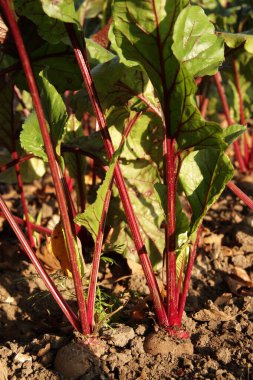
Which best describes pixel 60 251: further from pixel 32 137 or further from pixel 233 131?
pixel 233 131

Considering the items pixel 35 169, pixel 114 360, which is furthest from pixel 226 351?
pixel 35 169

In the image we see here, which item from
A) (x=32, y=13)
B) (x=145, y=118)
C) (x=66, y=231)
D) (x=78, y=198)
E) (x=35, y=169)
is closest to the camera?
(x=66, y=231)

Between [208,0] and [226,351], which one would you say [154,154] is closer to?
[226,351]

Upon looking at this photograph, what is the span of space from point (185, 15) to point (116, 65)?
1.53 feet

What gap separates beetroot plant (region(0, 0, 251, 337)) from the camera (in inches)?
62.6

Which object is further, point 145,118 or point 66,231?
point 145,118

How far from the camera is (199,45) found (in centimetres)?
162

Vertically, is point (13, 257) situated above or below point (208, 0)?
below

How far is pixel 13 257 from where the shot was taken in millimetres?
2496

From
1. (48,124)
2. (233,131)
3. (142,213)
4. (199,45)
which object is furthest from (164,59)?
(142,213)

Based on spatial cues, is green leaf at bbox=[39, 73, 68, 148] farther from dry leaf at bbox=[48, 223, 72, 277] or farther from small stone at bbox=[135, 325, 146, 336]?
small stone at bbox=[135, 325, 146, 336]

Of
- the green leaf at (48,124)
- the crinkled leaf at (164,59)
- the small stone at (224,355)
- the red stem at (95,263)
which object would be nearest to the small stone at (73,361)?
the red stem at (95,263)

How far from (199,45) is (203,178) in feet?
1.32

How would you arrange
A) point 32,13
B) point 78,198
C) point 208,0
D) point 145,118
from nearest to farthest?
point 32,13 < point 145,118 < point 78,198 < point 208,0
